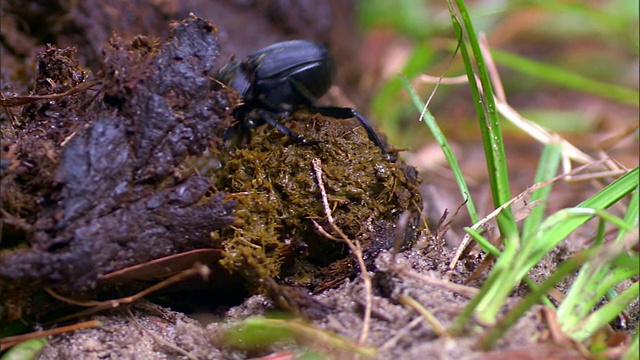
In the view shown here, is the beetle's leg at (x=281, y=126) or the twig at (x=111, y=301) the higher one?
the beetle's leg at (x=281, y=126)

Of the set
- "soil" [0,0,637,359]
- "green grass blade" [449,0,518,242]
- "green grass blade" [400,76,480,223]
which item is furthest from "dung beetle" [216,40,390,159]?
"green grass blade" [449,0,518,242]

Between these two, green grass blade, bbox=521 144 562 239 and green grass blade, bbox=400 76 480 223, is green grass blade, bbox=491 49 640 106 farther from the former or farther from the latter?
green grass blade, bbox=400 76 480 223

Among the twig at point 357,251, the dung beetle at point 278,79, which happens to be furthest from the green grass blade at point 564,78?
the twig at point 357,251

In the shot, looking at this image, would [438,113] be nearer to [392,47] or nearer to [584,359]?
[392,47]

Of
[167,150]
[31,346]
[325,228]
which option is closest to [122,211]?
[167,150]

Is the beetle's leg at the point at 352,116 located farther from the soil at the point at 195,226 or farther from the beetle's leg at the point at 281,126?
the beetle's leg at the point at 281,126

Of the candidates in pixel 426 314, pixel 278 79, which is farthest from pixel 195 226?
pixel 278 79
